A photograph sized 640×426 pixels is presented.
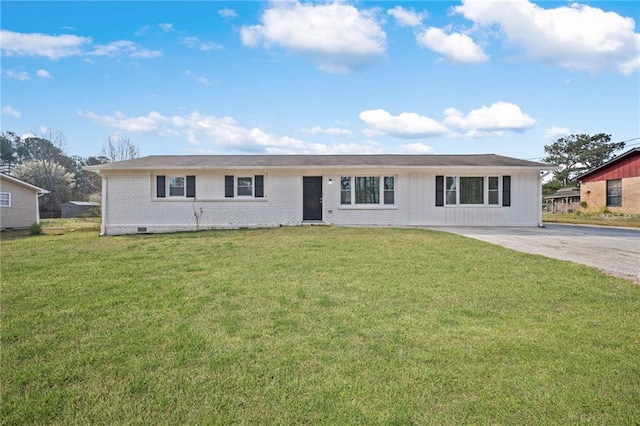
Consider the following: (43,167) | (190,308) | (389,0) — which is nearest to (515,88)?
(389,0)

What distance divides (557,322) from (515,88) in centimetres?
1666

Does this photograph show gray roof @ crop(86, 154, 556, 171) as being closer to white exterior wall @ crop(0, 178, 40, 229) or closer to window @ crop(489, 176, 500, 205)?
window @ crop(489, 176, 500, 205)

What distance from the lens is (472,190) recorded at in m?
14.3

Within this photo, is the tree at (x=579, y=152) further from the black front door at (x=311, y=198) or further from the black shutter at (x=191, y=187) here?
the black shutter at (x=191, y=187)

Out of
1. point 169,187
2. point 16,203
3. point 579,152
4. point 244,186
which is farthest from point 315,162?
point 579,152

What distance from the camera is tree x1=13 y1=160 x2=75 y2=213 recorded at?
35594mm

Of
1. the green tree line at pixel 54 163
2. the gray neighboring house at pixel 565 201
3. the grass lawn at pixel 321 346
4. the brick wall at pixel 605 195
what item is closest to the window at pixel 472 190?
the grass lawn at pixel 321 346

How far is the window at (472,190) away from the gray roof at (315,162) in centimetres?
65

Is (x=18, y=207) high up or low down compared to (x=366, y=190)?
down

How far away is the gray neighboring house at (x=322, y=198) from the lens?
14172 mm

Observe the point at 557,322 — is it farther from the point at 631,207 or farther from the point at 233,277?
the point at 631,207

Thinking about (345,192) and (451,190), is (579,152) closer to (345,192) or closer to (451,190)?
(451,190)

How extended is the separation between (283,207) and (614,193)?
2093cm

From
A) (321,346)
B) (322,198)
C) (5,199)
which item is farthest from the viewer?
(5,199)
